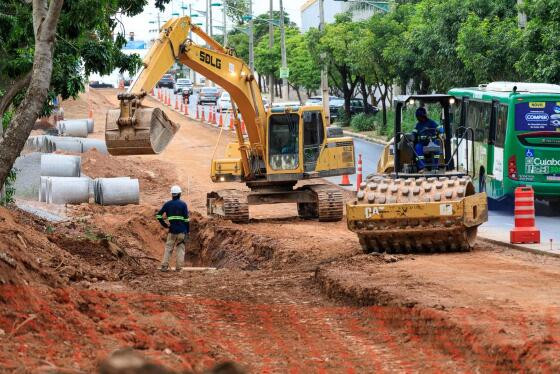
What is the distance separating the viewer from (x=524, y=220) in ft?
72.9

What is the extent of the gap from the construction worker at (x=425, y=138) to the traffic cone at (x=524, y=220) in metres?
1.84

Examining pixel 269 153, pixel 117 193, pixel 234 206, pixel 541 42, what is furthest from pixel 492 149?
pixel 117 193

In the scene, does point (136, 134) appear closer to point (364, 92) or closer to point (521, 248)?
point (521, 248)

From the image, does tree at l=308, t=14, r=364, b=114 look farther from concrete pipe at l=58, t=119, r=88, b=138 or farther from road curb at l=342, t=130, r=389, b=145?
concrete pipe at l=58, t=119, r=88, b=138

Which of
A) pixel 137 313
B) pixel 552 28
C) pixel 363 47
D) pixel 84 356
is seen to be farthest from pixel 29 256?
pixel 363 47

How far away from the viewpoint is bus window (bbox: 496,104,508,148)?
29.3 metres

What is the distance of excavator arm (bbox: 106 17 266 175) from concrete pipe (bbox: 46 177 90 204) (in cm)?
574

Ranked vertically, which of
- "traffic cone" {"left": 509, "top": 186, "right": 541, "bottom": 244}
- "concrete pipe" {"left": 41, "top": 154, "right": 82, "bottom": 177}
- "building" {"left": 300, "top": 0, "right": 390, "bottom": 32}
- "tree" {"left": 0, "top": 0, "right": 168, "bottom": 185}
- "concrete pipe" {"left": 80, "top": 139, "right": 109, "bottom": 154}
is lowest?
"traffic cone" {"left": 509, "top": 186, "right": 541, "bottom": 244}

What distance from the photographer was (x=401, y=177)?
68.9 ft

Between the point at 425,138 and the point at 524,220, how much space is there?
8.60ft

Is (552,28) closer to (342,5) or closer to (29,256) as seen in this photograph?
(29,256)

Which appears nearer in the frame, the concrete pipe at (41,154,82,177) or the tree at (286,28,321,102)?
the concrete pipe at (41,154,82,177)

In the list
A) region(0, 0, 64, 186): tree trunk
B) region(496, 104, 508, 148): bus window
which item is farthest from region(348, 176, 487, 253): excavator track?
region(496, 104, 508, 148): bus window

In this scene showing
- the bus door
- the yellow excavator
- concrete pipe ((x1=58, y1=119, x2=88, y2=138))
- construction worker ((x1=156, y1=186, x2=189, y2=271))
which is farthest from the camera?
concrete pipe ((x1=58, y1=119, x2=88, y2=138))
